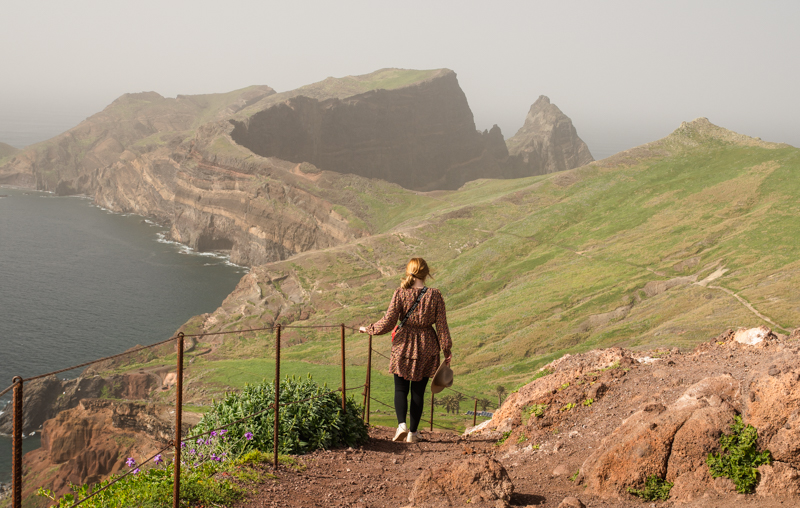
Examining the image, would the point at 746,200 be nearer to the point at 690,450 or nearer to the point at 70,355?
the point at 690,450

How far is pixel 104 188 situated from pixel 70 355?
108486mm

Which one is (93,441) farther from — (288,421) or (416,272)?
(416,272)

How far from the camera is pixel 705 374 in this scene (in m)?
9.93

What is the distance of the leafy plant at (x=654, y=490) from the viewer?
6826 mm

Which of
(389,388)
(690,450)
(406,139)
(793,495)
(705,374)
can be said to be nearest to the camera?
(793,495)

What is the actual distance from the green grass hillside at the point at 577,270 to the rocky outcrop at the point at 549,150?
3455 inches

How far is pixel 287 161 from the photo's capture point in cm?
10538

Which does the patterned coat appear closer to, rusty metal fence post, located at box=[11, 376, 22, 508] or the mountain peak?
rusty metal fence post, located at box=[11, 376, 22, 508]

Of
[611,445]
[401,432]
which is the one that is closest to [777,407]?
[611,445]

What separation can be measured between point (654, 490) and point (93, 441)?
38454 millimetres

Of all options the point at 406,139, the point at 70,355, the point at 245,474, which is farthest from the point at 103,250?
the point at 245,474

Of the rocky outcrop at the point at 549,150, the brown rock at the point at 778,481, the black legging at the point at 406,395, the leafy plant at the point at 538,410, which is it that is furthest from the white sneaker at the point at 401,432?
the rocky outcrop at the point at 549,150

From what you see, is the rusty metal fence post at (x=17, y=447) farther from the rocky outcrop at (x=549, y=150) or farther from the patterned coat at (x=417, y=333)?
the rocky outcrop at (x=549, y=150)

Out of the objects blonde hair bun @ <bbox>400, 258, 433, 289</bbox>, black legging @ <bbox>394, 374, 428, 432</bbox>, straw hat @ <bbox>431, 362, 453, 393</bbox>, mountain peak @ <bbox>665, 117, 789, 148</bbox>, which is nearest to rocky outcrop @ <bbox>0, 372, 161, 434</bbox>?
black legging @ <bbox>394, 374, 428, 432</bbox>
